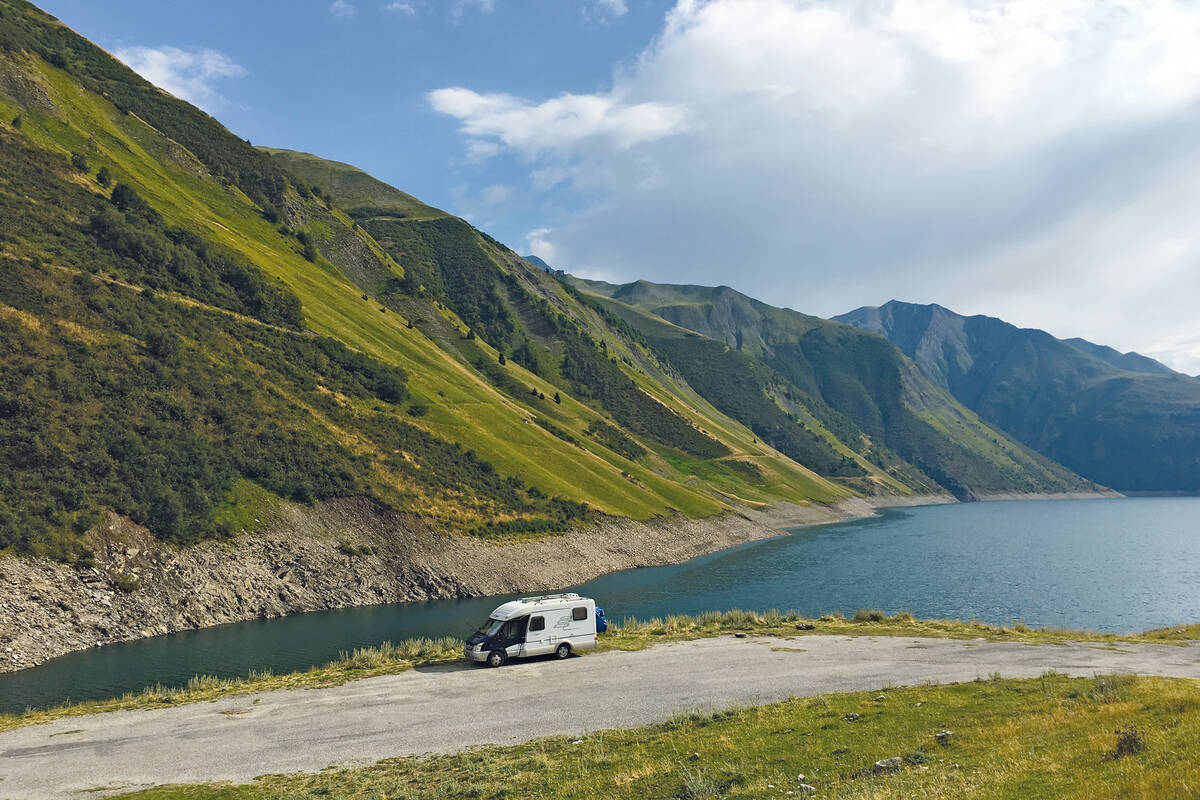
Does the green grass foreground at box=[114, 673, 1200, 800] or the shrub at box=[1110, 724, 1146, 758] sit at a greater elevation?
the shrub at box=[1110, 724, 1146, 758]

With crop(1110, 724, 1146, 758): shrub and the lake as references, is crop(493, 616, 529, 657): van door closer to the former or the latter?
the lake

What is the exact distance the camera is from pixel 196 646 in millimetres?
49406

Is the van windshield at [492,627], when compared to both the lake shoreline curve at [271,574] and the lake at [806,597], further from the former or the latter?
the lake shoreline curve at [271,574]

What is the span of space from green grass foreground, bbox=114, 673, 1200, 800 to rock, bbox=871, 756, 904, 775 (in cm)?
9

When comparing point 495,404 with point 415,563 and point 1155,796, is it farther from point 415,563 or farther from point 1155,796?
point 1155,796

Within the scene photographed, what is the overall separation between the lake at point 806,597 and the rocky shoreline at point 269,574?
6.68 ft

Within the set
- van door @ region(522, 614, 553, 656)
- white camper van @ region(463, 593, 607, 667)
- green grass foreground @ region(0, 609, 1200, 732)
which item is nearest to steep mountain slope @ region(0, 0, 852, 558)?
green grass foreground @ region(0, 609, 1200, 732)

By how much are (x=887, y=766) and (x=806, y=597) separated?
209 feet

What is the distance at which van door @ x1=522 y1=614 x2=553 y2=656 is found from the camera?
119 ft

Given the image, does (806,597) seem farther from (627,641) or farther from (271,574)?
(271,574)

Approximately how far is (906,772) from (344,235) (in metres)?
188

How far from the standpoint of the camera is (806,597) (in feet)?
243

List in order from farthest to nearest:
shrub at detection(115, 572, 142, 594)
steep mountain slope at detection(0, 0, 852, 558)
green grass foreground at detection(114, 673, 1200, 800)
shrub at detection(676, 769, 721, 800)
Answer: steep mountain slope at detection(0, 0, 852, 558)
shrub at detection(115, 572, 142, 594)
shrub at detection(676, 769, 721, 800)
green grass foreground at detection(114, 673, 1200, 800)

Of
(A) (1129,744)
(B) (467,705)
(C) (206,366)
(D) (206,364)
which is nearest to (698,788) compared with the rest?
(A) (1129,744)
